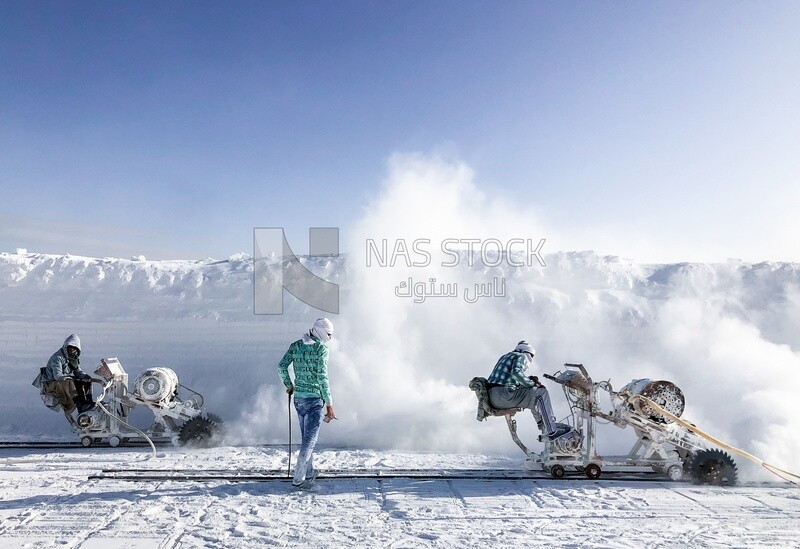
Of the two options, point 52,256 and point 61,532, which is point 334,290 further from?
point 61,532

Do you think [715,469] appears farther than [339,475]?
Yes

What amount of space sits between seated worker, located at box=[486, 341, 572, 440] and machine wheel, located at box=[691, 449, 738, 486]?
1.69 m

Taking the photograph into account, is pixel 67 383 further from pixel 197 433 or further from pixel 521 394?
pixel 521 394

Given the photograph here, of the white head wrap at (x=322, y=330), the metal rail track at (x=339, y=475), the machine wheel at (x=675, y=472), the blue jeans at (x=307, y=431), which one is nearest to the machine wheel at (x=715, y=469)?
the machine wheel at (x=675, y=472)

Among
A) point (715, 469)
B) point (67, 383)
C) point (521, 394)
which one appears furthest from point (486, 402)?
point (67, 383)

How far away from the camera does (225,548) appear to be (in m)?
4.59

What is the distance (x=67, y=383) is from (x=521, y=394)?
7.25 m

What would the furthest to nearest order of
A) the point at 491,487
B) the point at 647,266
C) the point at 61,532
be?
the point at 647,266
the point at 491,487
the point at 61,532

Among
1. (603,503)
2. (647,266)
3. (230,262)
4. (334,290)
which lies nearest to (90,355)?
(334,290)

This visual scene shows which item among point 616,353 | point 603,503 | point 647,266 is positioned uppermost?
point 647,266

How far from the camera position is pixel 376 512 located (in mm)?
5559

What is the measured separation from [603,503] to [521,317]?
13079 millimetres

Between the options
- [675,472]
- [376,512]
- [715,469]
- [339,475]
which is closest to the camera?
[376,512]

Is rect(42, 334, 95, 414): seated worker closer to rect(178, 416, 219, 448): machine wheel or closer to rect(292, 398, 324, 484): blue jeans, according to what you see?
rect(178, 416, 219, 448): machine wheel
